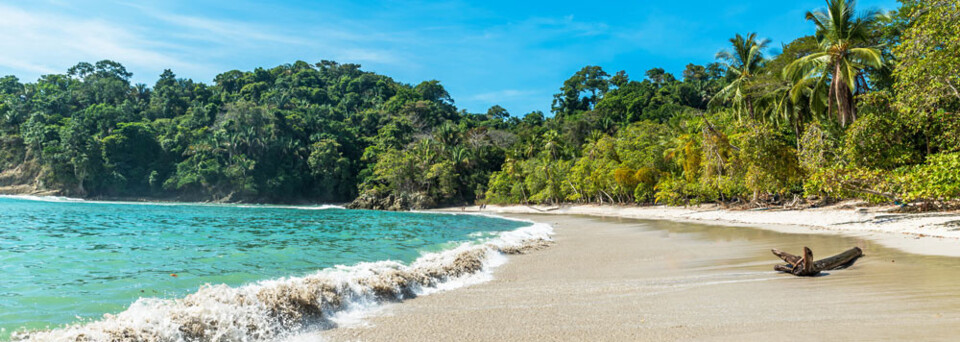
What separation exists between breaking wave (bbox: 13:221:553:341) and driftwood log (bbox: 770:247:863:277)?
5436mm

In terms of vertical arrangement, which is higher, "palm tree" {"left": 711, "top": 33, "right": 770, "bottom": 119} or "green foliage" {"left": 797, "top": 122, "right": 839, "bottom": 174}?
"palm tree" {"left": 711, "top": 33, "right": 770, "bottom": 119}

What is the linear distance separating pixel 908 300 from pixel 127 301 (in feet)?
32.3

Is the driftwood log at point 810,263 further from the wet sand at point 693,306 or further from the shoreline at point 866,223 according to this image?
the shoreline at point 866,223

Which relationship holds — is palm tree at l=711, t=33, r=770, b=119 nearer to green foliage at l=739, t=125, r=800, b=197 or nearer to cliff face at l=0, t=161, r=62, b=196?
green foliage at l=739, t=125, r=800, b=197

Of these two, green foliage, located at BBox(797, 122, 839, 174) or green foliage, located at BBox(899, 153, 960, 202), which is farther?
green foliage, located at BBox(797, 122, 839, 174)

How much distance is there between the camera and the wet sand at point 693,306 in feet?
14.0

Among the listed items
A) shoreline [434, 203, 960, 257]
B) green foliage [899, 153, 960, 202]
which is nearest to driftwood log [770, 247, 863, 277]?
shoreline [434, 203, 960, 257]

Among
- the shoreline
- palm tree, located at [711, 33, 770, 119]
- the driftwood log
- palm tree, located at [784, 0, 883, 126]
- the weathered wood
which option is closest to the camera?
the driftwood log

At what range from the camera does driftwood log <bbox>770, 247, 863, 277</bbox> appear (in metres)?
6.94

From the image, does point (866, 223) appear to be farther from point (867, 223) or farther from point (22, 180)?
point (22, 180)

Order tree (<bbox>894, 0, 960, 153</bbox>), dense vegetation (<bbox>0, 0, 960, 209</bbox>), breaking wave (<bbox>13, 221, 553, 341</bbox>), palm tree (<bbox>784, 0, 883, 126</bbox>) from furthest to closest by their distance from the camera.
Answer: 1. palm tree (<bbox>784, 0, 883, 126</bbox>)
2. dense vegetation (<bbox>0, 0, 960, 209</bbox>)
3. tree (<bbox>894, 0, 960, 153</bbox>)
4. breaking wave (<bbox>13, 221, 553, 341</bbox>)

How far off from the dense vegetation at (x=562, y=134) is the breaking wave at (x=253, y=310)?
1435 centimetres

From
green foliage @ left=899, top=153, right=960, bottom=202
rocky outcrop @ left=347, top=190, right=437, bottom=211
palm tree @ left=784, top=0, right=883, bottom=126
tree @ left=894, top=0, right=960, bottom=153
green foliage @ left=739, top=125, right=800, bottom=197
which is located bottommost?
rocky outcrop @ left=347, top=190, right=437, bottom=211

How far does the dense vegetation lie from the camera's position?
51.3 ft
